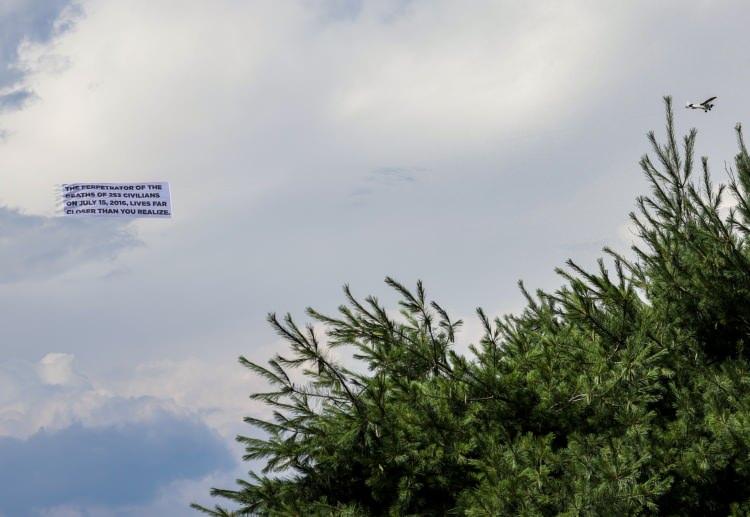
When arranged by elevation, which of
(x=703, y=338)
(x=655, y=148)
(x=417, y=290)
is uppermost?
(x=655, y=148)

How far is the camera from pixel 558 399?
8.10m

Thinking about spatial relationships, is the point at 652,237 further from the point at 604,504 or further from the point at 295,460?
the point at 295,460

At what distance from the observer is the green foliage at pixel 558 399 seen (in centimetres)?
760

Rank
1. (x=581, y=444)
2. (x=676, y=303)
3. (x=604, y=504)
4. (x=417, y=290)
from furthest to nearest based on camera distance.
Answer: (x=676, y=303) < (x=417, y=290) < (x=581, y=444) < (x=604, y=504)

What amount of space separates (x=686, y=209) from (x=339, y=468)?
4.72 meters

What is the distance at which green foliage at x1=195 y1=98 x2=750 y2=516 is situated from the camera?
7.60m

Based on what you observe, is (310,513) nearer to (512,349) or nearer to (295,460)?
(295,460)

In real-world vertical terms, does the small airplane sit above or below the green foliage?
above

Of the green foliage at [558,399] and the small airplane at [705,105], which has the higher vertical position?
the small airplane at [705,105]

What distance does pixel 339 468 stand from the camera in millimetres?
8523

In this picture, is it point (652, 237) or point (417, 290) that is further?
point (652, 237)

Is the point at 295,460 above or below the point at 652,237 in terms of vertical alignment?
below

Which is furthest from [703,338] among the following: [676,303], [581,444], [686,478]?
[581,444]

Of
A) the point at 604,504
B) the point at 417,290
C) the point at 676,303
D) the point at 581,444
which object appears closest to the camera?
the point at 604,504
